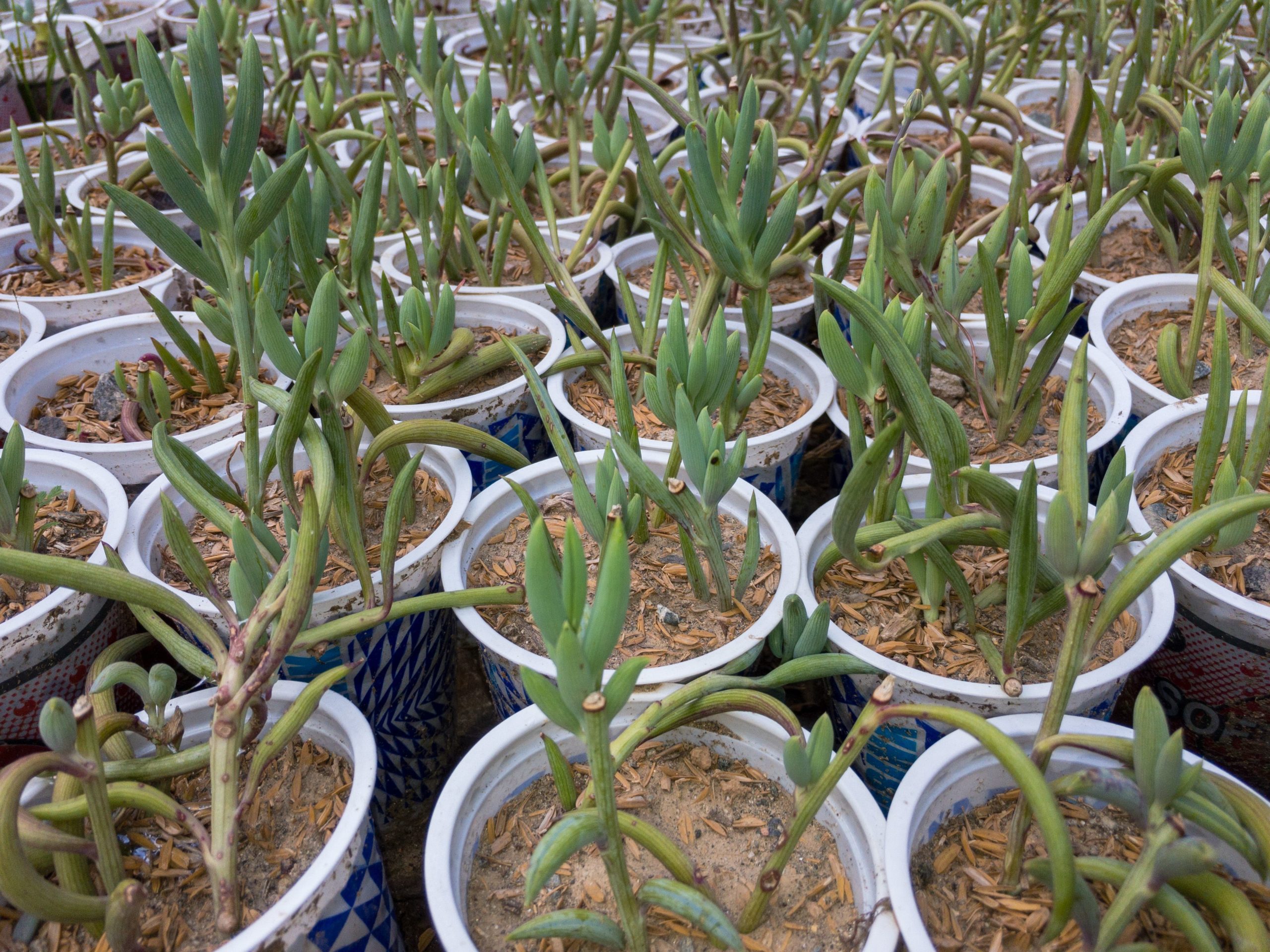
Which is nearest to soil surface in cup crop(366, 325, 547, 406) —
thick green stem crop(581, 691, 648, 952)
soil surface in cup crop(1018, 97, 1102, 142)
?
thick green stem crop(581, 691, 648, 952)

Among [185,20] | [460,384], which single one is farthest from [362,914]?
[185,20]

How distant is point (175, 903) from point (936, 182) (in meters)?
1.26

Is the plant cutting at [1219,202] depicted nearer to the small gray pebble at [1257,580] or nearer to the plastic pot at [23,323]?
the small gray pebble at [1257,580]

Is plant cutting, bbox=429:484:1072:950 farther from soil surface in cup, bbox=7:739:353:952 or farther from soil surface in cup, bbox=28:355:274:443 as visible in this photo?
soil surface in cup, bbox=28:355:274:443

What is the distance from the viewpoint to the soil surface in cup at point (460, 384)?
1.51m

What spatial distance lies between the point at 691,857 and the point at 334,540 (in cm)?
64

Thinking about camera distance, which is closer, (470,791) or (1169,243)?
(470,791)

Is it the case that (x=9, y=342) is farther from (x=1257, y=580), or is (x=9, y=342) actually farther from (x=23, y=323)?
(x=1257, y=580)

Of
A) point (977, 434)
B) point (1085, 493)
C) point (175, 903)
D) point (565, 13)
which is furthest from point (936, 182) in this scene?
point (565, 13)

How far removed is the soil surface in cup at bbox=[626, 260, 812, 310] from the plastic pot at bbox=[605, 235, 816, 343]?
0.04 feet

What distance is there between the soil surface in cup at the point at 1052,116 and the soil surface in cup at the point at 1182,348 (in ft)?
3.01

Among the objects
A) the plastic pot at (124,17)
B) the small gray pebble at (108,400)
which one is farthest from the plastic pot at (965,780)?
the plastic pot at (124,17)

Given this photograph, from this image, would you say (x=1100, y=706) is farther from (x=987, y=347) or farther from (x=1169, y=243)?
(x=1169, y=243)

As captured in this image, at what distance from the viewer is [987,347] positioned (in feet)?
5.10
